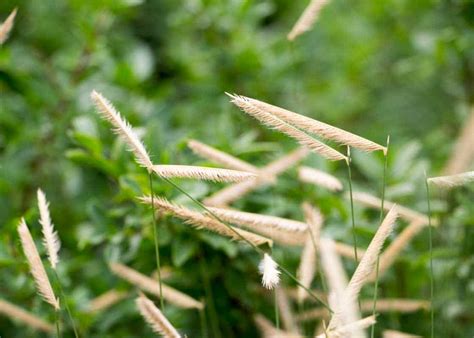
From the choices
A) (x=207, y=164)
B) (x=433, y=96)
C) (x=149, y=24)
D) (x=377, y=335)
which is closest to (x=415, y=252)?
(x=377, y=335)

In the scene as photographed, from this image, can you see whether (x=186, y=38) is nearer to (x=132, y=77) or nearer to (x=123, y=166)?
(x=132, y=77)

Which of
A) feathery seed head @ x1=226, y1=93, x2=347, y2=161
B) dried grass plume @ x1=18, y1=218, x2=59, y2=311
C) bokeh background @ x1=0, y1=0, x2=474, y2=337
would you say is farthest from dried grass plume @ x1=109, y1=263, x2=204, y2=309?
feathery seed head @ x1=226, y1=93, x2=347, y2=161

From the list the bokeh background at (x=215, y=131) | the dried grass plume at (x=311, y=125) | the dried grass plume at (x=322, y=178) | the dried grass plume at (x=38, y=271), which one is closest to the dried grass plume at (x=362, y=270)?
the dried grass plume at (x=311, y=125)

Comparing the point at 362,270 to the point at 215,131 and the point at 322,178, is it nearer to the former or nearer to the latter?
the point at 322,178

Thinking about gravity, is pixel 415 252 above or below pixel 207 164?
below

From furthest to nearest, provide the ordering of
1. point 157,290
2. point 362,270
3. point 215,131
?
point 215,131, point 157,290, point 362,270

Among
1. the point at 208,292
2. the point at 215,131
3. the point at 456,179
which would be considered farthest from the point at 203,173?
the point at 215,131

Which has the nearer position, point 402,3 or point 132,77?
point 132,77

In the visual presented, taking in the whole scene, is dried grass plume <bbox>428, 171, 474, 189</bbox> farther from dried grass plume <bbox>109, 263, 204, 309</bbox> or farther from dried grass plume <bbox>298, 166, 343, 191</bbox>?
dried grass plume <bbox>109, 263, 204, 309</bbox>

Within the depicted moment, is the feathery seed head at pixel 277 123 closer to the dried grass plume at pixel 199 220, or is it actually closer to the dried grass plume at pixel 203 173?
the dried grass plume at pixel 203 173
